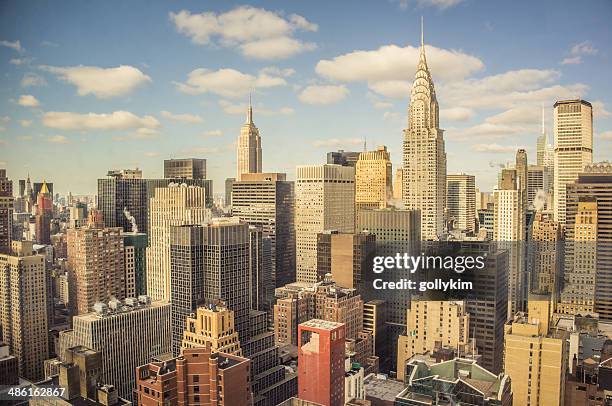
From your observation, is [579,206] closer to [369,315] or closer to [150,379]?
[369,315]

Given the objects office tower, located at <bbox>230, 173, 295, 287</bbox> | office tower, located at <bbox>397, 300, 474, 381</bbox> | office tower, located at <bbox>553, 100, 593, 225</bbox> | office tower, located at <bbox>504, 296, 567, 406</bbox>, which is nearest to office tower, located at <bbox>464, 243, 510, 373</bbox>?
office tower, located at <bbox>397, 300, 474, 381</bbox>

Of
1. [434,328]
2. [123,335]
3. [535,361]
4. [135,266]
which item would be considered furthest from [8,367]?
[535,361]

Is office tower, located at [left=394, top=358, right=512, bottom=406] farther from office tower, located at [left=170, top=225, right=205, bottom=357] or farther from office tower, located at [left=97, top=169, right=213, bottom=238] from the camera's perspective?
office tower, located at [left=97, top=169, right=213, bottom=238]

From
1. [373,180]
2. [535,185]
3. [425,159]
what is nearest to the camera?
[425,159]

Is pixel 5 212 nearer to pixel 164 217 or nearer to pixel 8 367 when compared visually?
pixel 8 367

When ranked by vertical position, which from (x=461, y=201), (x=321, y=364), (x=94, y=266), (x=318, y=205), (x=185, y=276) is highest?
(x=461, y=201)

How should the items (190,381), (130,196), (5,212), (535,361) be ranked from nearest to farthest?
1. (190,381)
2. (535,361)
3. (5,212)
4. (130,196)
